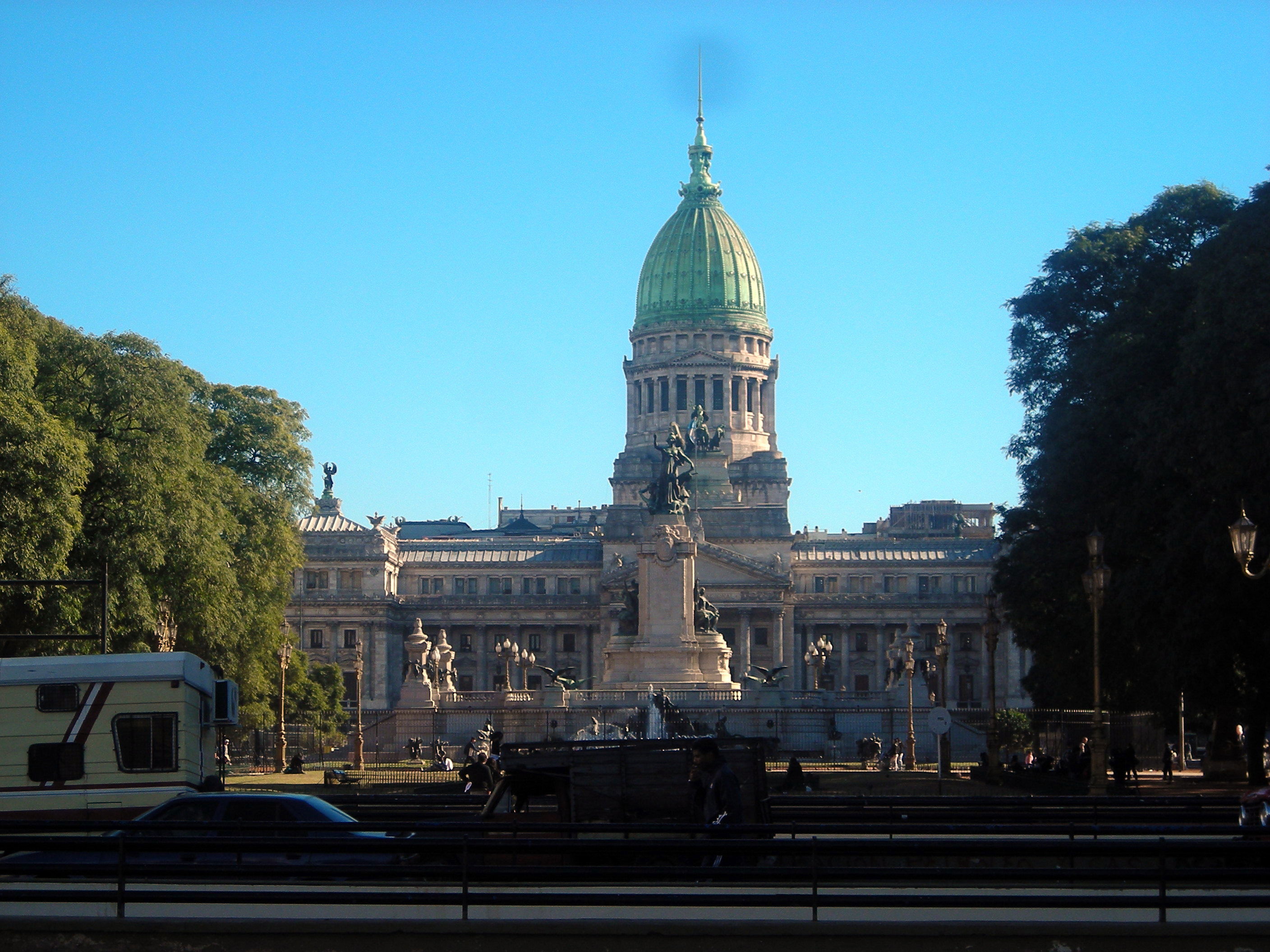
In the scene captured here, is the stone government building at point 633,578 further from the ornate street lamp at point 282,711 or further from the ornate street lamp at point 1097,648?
the ornate street lamp at point 1097,648

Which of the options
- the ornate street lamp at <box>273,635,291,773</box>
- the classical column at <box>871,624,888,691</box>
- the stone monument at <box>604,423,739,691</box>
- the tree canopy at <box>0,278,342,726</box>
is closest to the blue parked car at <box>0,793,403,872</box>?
the tree canopy at <box>0,278,342,726</box>

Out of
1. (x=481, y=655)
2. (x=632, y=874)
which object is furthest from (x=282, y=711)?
(x=481, y=655)

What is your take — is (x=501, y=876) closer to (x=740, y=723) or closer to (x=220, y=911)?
(x=220, y=911)

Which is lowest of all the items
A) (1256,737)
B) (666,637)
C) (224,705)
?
(1256,737)

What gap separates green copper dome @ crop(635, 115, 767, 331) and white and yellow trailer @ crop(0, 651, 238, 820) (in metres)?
162

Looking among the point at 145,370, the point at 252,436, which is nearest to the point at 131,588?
the point at 145,370

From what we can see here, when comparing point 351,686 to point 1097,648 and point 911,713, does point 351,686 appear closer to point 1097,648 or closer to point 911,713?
point 911,713

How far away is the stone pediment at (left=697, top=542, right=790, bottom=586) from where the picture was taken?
517ft

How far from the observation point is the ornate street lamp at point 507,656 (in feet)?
384

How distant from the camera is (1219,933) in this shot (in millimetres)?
16891

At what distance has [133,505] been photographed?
6172 centimetres

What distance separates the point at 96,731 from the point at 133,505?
101ft

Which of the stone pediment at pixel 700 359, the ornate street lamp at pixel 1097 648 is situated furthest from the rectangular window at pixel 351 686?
the ornate street lamp at pixel 1097 648

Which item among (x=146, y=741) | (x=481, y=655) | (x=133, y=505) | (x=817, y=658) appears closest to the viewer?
(x=146, y=741)
